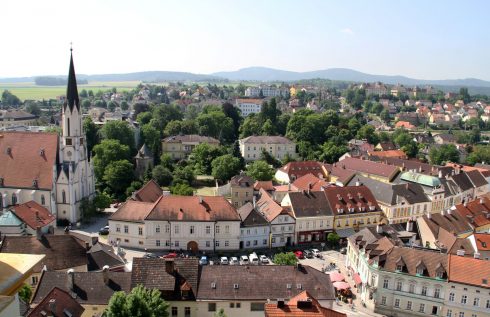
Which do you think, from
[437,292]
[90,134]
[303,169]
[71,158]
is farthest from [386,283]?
[90,134]

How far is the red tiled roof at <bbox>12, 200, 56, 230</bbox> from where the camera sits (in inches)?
1981

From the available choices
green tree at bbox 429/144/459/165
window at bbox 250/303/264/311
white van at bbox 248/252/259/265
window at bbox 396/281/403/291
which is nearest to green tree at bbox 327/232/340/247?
white van at bbox 248/252/259/265

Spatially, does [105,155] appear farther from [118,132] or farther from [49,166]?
[49,166]

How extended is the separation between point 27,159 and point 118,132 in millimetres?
35735

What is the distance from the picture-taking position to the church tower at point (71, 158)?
201ft

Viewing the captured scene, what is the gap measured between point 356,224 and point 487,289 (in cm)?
2508

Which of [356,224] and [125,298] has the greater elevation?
[125,298]

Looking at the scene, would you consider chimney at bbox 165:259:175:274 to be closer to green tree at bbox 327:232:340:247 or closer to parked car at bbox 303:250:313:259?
parked car at bbox 303:250:313:259

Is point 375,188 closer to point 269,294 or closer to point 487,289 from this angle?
point 487,289

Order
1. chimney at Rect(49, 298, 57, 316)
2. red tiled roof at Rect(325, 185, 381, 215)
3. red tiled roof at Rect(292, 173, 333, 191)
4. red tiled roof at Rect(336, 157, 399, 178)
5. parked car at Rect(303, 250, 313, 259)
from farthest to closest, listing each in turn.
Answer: red tiled roof at Rect(336, 157, 399, 178)
red tiled roof at Rect(292, 173, 333, 191)
red tiled roof at Rect(325, 185, 381, 215)
parked car at Rect(303, 250, 313, 259)
chimney at Rect(49, 298, 57, 316)

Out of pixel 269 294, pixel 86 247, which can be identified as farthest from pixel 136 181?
pixel 269 294

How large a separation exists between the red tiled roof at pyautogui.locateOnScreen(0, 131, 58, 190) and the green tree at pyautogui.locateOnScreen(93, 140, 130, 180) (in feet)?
62.5

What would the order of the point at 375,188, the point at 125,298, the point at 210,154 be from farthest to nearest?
the point at 210,154, the point at 375,188, the point at 125,298

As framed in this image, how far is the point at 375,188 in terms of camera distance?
69.5 meters
